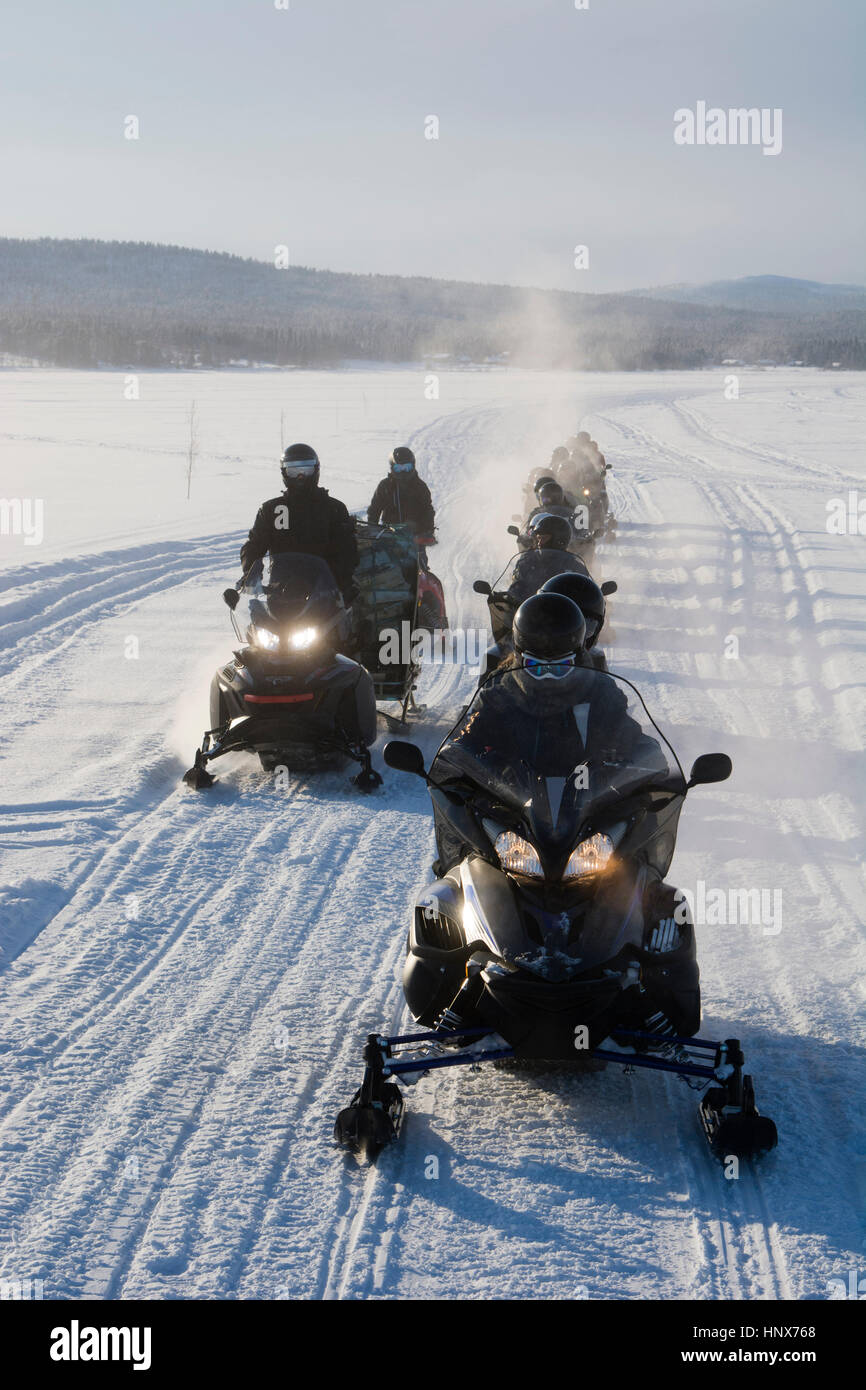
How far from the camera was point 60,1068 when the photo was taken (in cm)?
444

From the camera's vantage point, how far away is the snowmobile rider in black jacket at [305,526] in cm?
855

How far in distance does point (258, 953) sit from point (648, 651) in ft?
23.3

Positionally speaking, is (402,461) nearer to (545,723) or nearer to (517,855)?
(545,723)

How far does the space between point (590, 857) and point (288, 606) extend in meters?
4.41

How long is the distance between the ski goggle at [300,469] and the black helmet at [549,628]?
4126 mm

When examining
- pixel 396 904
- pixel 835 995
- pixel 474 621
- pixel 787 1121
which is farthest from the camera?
pixel 474 621

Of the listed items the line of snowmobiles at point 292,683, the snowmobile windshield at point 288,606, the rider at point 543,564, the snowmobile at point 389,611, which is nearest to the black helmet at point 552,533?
the rider at point 543,564

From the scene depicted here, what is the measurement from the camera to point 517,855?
402cm

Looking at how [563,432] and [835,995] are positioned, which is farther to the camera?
[563,432]

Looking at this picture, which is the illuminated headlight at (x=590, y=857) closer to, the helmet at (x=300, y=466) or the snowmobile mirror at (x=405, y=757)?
the snowmobile mirror at (x=405, y=757)

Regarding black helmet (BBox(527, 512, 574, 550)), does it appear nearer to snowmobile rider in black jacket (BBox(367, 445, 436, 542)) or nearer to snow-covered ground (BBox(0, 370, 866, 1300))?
snow-covered ground (BBox(0, 370, 866, 1300))
